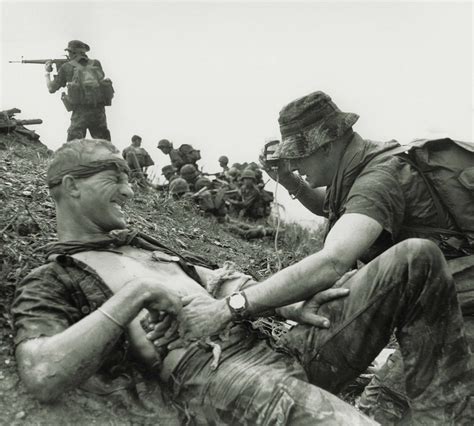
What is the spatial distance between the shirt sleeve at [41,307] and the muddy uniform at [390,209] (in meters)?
1.54

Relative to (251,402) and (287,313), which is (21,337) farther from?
(287,313)

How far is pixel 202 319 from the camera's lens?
293cm

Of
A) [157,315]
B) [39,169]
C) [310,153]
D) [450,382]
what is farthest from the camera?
[39,169]

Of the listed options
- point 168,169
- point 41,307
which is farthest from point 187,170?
point 41,307

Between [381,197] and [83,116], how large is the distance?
32.2 ft

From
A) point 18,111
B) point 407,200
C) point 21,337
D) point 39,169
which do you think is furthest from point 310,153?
point 18,111

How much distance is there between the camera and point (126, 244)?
11.8 feet

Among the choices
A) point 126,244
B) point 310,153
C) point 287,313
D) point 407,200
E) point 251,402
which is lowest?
point 251,402

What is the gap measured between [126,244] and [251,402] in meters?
1.36

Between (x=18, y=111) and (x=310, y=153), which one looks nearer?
(x=310, y=153)

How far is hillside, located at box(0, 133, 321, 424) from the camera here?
296 cm

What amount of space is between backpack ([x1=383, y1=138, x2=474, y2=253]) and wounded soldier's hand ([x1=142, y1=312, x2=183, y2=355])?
4.86 feet

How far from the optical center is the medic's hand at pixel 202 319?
9.57 ft

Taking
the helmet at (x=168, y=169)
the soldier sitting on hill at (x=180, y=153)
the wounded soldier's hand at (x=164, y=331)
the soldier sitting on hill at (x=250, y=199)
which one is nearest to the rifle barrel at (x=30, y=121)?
the soldier sitting on hill at (x=250, y=199)
